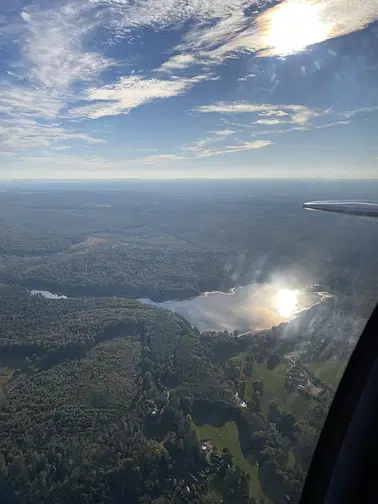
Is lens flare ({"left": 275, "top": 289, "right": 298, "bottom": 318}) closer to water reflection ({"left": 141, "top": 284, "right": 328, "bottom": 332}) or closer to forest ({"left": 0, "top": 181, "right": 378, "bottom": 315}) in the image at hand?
water reflection ({"left": 141, "top": 284, "right": 328, "bottom": 332})

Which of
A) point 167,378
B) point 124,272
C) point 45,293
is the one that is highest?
point 167,378

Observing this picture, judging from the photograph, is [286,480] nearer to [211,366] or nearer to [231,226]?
[211,366]

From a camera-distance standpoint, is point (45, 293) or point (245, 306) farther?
point (45, 293)

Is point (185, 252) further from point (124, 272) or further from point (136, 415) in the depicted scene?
point (136, 415)

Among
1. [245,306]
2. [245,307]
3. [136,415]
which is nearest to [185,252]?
[245,306]

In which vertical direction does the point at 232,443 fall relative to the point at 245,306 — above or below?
above

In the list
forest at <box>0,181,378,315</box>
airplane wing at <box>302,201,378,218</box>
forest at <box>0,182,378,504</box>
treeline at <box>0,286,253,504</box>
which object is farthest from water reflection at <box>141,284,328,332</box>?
airplane wing at <box>302,201,378,218</box>

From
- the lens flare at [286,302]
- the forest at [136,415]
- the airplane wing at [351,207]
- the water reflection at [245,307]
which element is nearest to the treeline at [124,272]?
the water reflection at [245,307]

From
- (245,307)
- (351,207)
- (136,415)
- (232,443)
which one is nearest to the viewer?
(351,207)

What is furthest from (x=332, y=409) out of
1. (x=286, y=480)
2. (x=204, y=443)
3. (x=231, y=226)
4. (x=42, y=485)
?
(x=231, y=226)
